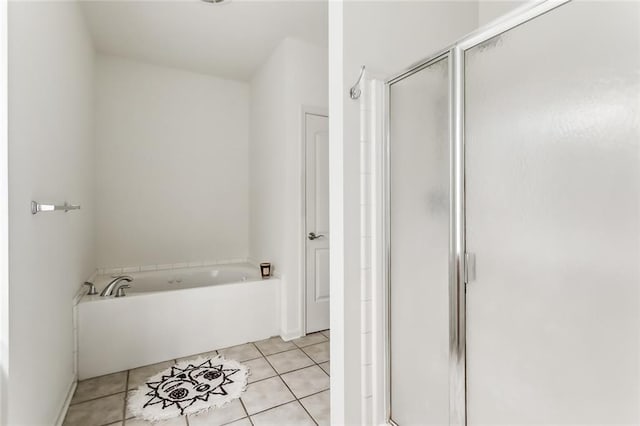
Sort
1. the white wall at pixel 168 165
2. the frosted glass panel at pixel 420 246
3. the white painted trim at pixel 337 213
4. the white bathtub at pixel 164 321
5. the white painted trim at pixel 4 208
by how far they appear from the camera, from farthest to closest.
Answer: the white wall at pixel 168 165 < the white bathtub at pixel 164 321 < the white painted trim at pixel 337 213 < the frosted glass panel at pixel 420 246 < the white painted trim at pixel 4 208

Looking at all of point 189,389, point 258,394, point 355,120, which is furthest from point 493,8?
point 189,389

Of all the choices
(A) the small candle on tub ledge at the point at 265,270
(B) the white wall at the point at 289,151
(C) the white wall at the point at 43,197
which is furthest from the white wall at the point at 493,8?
(A) the small candle on tub ledge at the point at 265,270

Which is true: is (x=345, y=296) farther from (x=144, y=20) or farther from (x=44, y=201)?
(x=144, y=20)

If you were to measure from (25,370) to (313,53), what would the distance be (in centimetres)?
291

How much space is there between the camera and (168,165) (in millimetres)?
3447

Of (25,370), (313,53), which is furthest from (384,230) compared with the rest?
(313,53)

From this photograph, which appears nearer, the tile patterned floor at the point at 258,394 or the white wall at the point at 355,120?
the white wall at the point at 355,120

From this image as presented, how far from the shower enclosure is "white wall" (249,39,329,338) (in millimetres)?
1473

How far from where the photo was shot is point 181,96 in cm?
348

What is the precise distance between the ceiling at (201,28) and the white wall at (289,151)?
0.16 meters

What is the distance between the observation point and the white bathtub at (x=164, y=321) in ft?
7.57

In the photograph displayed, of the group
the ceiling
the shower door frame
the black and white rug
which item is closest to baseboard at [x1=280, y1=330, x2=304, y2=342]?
the black and white rug

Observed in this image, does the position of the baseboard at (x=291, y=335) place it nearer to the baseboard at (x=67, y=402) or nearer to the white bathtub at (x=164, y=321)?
the white bathtub at (x=164, y=321)

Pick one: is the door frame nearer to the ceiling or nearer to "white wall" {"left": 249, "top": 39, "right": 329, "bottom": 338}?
"white wall" {"left": 249, "top": 39, "right": 329, "bottom": 338}
